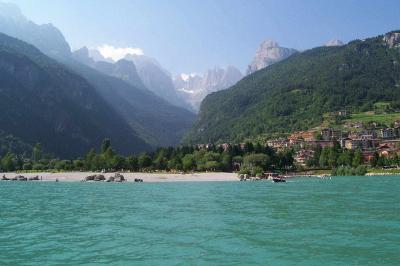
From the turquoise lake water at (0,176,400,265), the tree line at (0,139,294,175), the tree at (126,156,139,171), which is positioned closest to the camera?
the turquoise lake water at (0,176,400,265)

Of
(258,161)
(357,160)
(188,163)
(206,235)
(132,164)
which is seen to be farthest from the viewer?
(132,164)

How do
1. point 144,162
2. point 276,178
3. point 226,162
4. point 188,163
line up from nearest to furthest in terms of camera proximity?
point 276,178 → point 188,163 → point 226,162 → point 144,162

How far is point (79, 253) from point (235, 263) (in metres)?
8.23

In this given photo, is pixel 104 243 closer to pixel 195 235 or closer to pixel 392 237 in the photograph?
pixel 195 235

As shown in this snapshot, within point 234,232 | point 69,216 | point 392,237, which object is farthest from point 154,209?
point 392,237

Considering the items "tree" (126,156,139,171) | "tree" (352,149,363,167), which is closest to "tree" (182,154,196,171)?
"tree" (126,156,139,171)

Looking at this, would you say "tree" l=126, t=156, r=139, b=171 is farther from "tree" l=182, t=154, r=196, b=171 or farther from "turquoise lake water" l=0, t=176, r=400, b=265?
"turquoise lake water" l=0, t=176, r=400, b=265

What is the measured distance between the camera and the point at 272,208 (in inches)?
1743

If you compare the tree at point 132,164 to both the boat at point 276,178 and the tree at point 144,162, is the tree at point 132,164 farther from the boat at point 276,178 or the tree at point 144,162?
the boat at point 276,178

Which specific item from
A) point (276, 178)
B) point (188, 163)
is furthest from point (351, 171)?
point (188, 163)

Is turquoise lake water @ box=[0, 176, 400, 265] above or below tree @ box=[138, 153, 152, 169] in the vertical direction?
below

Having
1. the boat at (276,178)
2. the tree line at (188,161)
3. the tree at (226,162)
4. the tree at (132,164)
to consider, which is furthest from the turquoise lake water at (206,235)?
the tree at (132,164)

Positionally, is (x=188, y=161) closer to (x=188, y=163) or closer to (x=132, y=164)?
(x=188, y=163)

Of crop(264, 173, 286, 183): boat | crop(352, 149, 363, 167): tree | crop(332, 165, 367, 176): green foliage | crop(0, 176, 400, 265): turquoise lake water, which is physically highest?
crop(352, 149, 363, 167): tree
